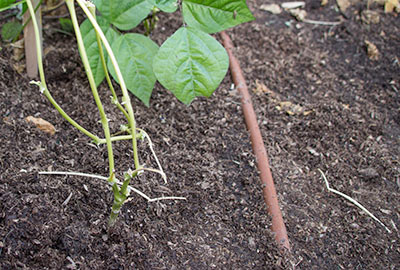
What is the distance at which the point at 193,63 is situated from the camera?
125 centimetres

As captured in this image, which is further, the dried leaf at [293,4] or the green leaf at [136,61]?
the dried leaf at [293,4]

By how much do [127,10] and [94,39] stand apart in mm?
152

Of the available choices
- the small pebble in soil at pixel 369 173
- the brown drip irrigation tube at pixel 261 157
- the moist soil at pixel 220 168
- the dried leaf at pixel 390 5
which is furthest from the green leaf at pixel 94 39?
the dried leaf at pixel 390 5

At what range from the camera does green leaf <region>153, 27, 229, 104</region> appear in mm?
1236

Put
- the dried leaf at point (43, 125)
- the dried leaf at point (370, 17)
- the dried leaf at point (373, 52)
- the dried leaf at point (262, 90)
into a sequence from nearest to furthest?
the dried leaf at point (43, 125) < the dried leaf at point (262, 90) < the dried leaf at point (373, 52) < the dried leaf at point (370, 17)

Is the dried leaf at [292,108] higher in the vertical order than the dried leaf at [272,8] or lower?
lower

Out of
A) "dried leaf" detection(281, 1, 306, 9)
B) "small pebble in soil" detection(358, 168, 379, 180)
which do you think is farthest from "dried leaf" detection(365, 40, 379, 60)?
"small pebble in soil" detection(358, 168, 379, 180)

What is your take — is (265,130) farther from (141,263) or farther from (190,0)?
(141,263)

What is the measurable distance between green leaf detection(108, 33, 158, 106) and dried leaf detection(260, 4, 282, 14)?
0.99 meters

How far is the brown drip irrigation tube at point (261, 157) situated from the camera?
1226 mm

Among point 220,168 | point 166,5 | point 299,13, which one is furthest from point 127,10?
point 299,13

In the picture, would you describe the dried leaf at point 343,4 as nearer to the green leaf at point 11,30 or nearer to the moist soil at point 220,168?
the moist soil at point 220,168

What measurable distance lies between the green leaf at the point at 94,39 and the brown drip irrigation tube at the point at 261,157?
552mm

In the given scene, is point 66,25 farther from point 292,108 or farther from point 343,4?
point 343,4
